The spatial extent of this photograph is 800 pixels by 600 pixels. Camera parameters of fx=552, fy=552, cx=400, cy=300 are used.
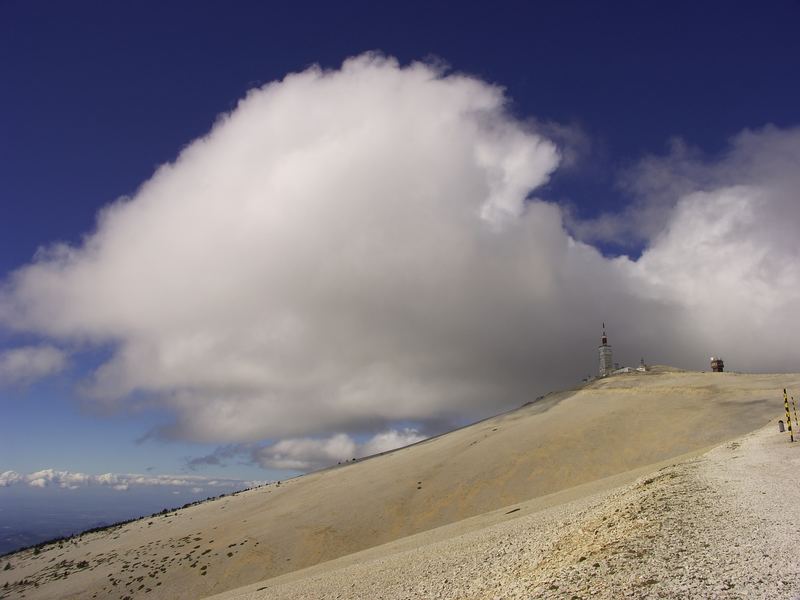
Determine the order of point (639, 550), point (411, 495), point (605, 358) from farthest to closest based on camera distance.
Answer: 1. point (605, 358)
2. point (411, 495)
3. point (639, 550)

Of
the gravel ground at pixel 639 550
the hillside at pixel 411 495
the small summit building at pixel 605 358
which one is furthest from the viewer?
the small summit building at pixel 605 358

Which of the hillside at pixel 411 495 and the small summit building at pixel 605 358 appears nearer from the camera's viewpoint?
the hillside at pixel 411 495

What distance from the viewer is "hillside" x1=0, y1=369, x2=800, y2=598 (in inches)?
1383

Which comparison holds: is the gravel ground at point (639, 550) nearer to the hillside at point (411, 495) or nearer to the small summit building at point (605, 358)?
the hillside at point (411, 495)

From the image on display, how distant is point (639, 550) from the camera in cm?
1240

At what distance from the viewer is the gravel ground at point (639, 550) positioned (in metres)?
10.5

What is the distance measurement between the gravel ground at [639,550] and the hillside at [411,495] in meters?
7.74

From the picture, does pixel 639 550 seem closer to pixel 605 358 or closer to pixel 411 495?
pixel 411 495

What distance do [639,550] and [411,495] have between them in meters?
31.9

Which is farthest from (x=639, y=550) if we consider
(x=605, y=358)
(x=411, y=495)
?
(x=605, y=358)

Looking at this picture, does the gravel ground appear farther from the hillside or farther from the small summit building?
the small summit building

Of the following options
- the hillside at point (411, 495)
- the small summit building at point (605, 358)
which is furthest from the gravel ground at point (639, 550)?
the small summit building at point (605, 358)

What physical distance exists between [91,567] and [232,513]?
1316cm

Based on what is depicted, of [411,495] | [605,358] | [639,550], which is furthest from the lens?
[605,358]
